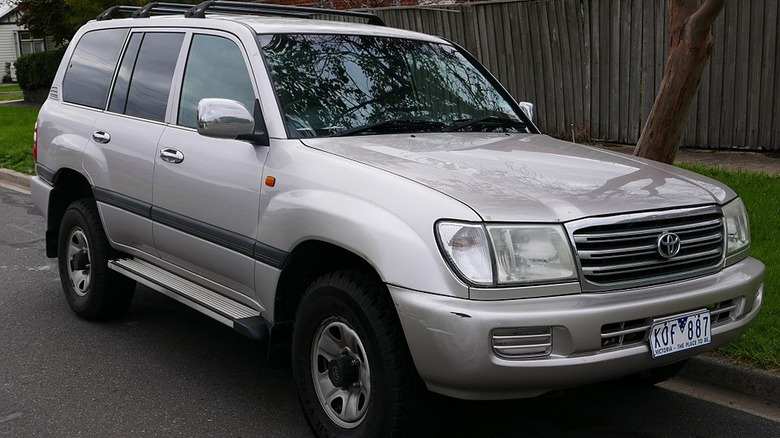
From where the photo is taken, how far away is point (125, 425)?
4469 mm

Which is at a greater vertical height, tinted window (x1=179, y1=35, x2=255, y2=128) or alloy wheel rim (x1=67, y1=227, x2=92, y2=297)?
tinted window (x1=179, y1=35, x2=255, y2=128)

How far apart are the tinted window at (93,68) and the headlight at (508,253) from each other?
3.25 metres

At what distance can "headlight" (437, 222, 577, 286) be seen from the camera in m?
3.46

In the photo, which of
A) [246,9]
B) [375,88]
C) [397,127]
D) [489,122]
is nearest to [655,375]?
[489,122]

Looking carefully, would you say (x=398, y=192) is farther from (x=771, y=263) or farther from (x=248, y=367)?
(x=771, y=263)

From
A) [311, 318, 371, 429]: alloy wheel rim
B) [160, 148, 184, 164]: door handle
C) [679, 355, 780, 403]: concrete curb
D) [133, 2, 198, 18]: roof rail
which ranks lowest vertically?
[679, 355, 780, 403]: concrete curb

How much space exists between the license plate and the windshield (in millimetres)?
1695

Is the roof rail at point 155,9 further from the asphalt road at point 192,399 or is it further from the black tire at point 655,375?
the black tire at point 655,375

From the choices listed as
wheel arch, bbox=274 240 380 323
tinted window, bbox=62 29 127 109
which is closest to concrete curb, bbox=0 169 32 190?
tinted window, bbox=62 29 127 109

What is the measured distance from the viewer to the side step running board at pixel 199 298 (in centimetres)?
443

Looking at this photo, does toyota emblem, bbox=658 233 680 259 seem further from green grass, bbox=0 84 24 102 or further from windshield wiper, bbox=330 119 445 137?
green grass, bbox=0 84 24 102

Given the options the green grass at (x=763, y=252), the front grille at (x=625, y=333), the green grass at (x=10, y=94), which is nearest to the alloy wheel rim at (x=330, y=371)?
the front grille at (x=625, y=333)

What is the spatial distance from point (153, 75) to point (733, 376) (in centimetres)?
364

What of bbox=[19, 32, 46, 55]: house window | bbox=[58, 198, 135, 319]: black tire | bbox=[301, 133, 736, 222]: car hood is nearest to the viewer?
bbox=[301, 133, 736, 222]: car hood
